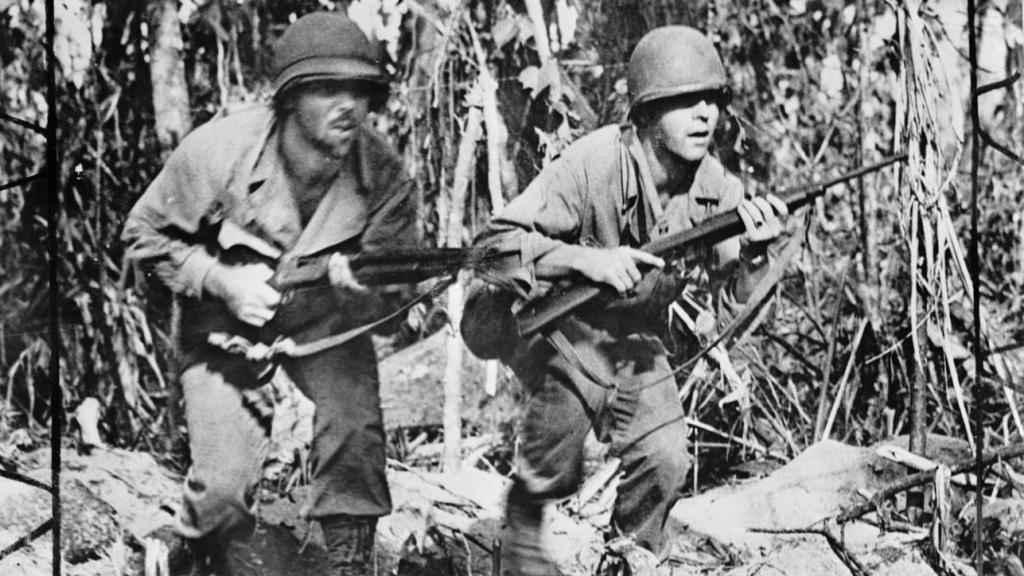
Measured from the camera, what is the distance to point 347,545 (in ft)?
10.3

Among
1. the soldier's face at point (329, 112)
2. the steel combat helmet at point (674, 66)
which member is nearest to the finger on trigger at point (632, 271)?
the steel combat helmet at point (674, 66)

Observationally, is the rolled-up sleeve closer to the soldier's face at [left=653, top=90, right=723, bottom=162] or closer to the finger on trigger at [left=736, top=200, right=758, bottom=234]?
the soldier's face at [left=653, top=90, right=723, bottom=162]

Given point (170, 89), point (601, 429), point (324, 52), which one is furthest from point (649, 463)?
point (170, 89)

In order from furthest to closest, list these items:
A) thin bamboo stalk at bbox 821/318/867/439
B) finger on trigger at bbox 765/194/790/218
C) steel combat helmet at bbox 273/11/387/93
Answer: thin bamboo stalk at bbox 821/318/867/439 → finger on trigger at bbox 765/194/790/218 → steel combat helmet at bbox 273/11/387/93

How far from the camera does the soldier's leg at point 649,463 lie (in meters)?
3.30

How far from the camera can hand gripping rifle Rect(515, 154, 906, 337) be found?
3.22 m

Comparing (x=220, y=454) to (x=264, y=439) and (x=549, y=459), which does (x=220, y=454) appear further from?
(x=549, y=459)

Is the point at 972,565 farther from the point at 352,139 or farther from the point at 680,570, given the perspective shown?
the point at 352,139

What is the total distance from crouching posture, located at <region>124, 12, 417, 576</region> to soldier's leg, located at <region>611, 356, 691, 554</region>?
0.62m

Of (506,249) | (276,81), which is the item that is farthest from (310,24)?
(506,249)

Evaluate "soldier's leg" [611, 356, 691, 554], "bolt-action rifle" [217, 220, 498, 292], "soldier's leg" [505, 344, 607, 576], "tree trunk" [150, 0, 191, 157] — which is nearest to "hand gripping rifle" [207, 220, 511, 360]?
"bolt-action rifle" [217, 220, 498, 292]

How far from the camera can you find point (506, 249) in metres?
3.23

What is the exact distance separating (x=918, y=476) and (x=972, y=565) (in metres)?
0.27

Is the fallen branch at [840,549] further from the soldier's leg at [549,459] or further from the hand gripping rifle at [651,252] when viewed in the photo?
the hand gripping rifle at [651,252]
